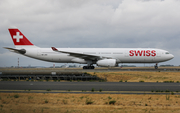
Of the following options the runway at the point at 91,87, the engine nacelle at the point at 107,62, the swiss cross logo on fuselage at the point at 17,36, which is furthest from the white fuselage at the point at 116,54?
the runway at the point at 91,87

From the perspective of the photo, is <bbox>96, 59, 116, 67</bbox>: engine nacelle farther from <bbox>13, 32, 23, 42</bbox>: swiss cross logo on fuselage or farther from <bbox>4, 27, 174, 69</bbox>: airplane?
<bbox>13, 32, 23, 42</bbox>: swiss cross logo on fuselage

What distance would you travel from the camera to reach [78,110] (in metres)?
11.6

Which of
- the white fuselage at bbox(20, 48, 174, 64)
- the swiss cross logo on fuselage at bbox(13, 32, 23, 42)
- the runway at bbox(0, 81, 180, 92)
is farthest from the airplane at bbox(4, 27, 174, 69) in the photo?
the runway at bbox(0, 81, 180, 92)

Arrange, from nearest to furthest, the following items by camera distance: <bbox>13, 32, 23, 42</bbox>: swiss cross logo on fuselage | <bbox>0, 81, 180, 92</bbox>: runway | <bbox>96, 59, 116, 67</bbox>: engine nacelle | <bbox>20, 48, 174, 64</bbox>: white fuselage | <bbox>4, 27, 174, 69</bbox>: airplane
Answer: <bbox>0, 81, 180, 92</bbox>: runway → <bbox>96, 59, 116, 67</bbox>: engine nacelle → <bbox>4, 27, 174, 69</bbox>: airplane → <bbox>20, 48, 174, 64</bbox>: white fuselage → <bbox>13, 32, 23, 42</bbox>: swiss cross logo on fuselage

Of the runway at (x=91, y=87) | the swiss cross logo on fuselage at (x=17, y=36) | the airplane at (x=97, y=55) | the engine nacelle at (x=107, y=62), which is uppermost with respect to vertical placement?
the swiss cross logo on fuselage at (x=17, y=36)

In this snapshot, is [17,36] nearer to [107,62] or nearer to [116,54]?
[107,62]

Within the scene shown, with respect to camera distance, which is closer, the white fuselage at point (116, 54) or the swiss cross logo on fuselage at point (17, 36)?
the white fuselage at point (116, 54)

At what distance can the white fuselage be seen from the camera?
41.6 m

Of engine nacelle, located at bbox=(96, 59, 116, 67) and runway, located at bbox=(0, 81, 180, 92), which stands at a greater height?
engine nacelle, located at bbox=(96, 59, 116, 67)

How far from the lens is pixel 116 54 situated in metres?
41.8

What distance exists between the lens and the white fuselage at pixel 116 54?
41562 millimetres

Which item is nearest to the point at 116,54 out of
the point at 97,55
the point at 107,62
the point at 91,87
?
the point at 97,55

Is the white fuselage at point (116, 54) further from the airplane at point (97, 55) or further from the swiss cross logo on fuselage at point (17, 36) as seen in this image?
the swiss cross logo on fuselage at point (17, 36)

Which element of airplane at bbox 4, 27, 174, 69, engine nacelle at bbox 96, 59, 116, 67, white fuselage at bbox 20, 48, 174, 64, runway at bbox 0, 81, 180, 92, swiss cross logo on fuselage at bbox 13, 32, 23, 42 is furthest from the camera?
swiss cross logo on fuselage at bbox 13, 32, 23, 42
